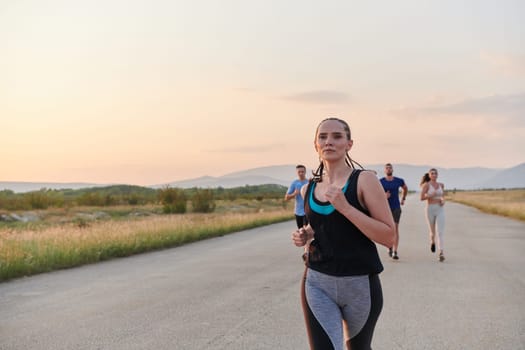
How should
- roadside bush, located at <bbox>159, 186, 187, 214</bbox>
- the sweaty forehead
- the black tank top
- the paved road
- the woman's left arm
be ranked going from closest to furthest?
the woman's left arm, the black tank top, the sweaty forehead, the paved road, roadside bush, located at <bbox>159, 186, 187, 214</bbox>

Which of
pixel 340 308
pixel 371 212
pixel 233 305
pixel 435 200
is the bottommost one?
pixel 233 305

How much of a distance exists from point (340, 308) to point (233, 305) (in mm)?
4582

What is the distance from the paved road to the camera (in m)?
5.89

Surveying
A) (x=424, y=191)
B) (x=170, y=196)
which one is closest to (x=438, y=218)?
(x=424, y=191)

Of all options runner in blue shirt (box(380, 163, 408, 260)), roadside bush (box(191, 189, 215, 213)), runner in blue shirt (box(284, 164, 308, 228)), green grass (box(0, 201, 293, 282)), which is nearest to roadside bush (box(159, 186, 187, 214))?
roadside bush (box(191, 189, 215, 213))

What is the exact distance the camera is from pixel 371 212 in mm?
3008

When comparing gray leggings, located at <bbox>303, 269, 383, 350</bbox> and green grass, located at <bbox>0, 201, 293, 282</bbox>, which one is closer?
gray leggings, located at <bbox>303, 269, 383, 350</bbox>

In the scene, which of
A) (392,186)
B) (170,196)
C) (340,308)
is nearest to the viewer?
(340,308)

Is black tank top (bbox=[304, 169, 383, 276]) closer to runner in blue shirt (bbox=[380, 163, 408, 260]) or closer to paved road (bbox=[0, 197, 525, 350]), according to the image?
paved road (bbox=[0, 197, 525, 350])

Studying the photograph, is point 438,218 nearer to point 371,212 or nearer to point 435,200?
point 435,200

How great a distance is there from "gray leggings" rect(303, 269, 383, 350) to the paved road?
2564mm

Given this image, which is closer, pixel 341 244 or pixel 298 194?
pixel 341 244

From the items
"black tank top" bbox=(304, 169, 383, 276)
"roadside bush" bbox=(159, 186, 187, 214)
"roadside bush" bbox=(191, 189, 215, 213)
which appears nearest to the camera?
"black tank top" bbox=(304, 169, 383, 276)

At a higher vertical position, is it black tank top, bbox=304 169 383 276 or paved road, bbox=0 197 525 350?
black tank top, bbox=304 169 383 276
